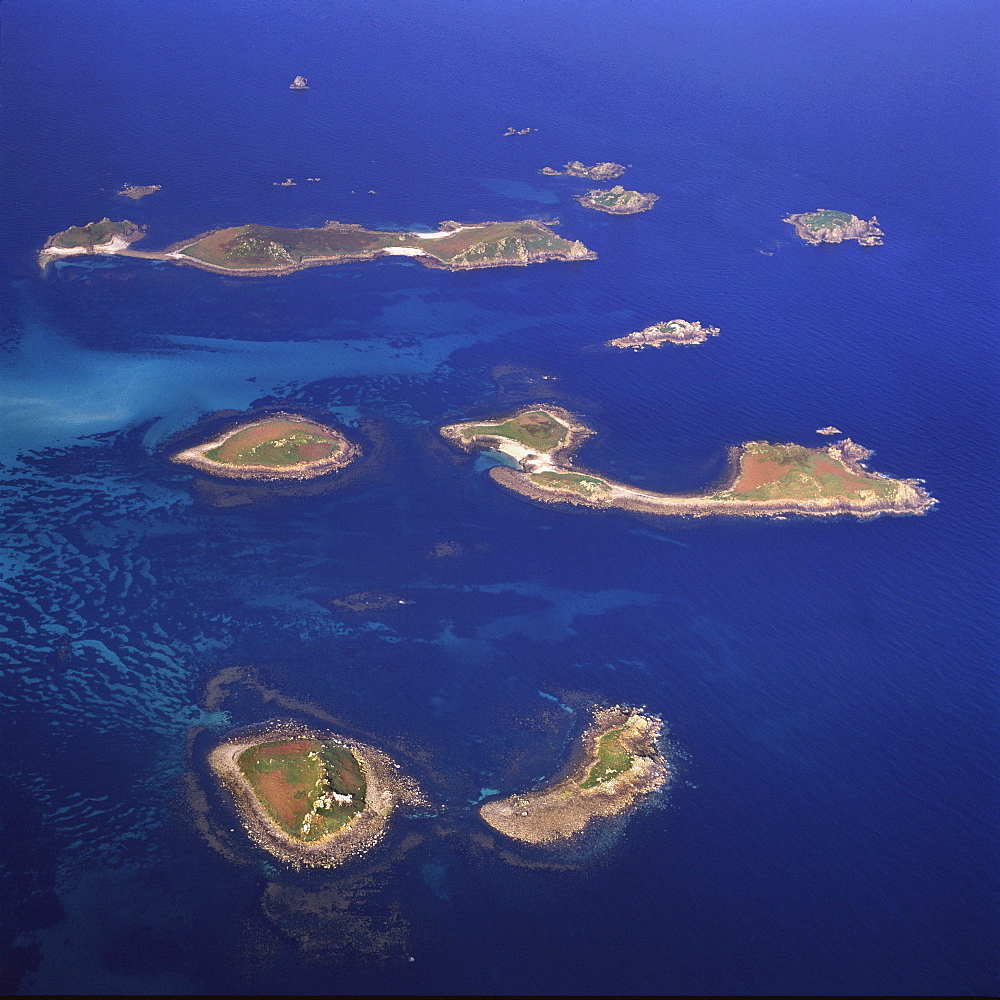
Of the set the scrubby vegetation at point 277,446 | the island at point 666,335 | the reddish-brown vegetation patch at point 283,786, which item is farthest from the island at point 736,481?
the reddish-brown vegetation patch at point 283,786

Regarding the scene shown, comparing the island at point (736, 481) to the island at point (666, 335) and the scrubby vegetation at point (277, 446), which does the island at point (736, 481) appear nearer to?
the scrubby vegetation at point (277, 446)

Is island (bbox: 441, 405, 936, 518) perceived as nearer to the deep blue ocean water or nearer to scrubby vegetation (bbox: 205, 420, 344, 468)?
the deep blue ocean water

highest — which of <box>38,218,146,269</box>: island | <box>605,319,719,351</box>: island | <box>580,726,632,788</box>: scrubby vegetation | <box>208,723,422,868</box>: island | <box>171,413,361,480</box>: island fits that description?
<box>38,218,146,269</box>: island

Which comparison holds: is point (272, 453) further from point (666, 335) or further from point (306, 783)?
point (666, 335)

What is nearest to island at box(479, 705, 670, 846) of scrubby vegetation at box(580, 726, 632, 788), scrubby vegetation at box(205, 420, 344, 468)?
scrubby vegetation at box(580, 726, 632, 788)

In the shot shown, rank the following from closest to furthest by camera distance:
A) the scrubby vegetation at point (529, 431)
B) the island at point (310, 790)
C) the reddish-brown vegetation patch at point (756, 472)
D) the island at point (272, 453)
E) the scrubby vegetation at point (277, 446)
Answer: the island at point (310, 790), the island at point (272, 453), the reddish-brown vegetation patch at point (756, 472), the scrubby vegetation at point (277, 446), the scrubby vegetation at point (529, 431)

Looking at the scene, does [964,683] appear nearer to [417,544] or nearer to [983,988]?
[983,988]

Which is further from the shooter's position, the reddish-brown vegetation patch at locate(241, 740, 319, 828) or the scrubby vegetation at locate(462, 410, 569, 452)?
the scrubby vegetation at locate(462, 410, 569, 452)
